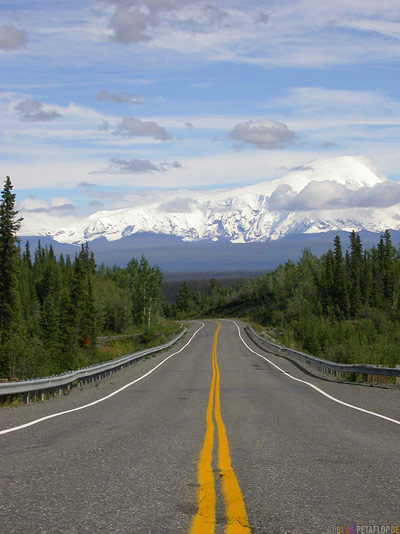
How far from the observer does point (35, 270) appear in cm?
13038

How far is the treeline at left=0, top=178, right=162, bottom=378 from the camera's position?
164ft

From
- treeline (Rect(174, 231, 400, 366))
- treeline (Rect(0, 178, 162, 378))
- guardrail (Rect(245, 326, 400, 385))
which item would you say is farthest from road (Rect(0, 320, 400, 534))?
treeline (Rect(174, 231, 400, 366))

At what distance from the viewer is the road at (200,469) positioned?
194 inches

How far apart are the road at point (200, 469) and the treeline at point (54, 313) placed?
35.9 m

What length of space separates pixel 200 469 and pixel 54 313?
6420 cm

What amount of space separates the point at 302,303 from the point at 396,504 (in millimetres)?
106540

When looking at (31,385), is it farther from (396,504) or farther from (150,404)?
(396,504)

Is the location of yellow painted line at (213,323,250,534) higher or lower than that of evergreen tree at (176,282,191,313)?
lower

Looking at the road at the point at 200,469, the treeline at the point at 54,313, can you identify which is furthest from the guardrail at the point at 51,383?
the treeline at the point at 54,313

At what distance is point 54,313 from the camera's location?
68.6m

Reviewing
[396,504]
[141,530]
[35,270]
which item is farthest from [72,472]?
[35,270]

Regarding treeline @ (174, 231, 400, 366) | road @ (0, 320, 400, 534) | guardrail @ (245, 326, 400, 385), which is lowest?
guardrail @ (245, 326, 400, 385)

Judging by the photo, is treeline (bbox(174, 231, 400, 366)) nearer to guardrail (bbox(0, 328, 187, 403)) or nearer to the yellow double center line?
guardrail (bbox(0, 328, 187, 403))

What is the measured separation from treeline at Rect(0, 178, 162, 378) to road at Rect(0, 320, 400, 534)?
35873 mm
